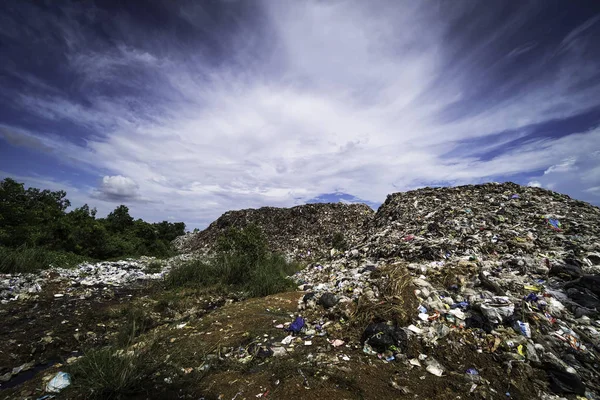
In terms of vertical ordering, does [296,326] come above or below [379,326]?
below

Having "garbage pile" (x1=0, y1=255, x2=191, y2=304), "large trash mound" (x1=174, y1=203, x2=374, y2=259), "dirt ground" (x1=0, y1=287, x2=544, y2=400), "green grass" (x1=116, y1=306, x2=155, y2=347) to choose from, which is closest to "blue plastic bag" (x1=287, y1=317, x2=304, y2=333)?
"dirt ground" (x1=0, y1=287, x2=544, y2=400)

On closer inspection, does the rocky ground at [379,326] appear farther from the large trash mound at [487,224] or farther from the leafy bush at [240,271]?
the leafy bush at [240,271]

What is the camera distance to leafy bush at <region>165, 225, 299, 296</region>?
19.1 feet

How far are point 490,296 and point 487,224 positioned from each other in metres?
3.49

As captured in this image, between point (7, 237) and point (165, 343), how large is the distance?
8.57 metres

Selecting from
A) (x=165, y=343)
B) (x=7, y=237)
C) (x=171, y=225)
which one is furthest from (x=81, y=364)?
(x=171, y=225)

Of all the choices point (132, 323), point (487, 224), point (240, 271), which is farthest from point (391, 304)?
point (487, 224)

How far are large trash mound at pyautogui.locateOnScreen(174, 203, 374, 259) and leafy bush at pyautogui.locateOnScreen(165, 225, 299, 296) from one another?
16.7 feet

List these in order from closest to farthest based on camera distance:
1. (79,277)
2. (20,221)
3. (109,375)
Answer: (109,375)
(79,277)
(20,221)

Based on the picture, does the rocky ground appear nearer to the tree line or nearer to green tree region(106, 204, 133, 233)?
the tree line

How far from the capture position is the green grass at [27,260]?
670 centimetres

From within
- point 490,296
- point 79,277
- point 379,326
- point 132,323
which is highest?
point 490,296

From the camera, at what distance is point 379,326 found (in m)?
3.02

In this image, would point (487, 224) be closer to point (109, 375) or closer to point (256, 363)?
point (256, 363)
